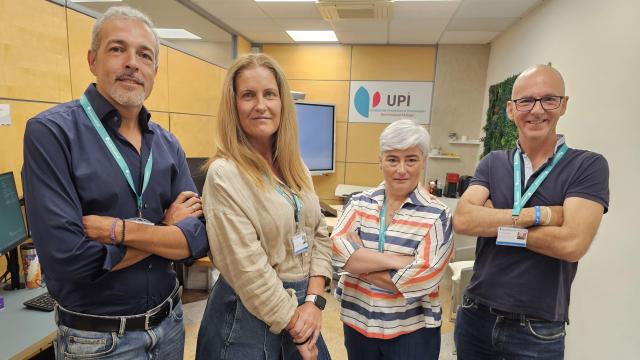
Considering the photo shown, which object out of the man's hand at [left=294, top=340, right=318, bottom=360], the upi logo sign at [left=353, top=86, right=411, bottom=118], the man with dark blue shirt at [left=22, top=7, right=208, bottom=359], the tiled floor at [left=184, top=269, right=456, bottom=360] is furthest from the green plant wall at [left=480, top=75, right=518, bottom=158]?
the man with dark blue shirt at [left=22, top=7, right=208, bottom=359]

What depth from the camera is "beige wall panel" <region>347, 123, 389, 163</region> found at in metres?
5.58

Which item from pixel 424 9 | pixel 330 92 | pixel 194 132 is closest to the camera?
pixel 424 9

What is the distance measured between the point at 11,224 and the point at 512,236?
2361mm

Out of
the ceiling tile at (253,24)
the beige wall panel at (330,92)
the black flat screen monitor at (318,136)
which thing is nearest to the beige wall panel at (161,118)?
the ceiling tile at (253,24)

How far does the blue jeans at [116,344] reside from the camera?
1.07 meters

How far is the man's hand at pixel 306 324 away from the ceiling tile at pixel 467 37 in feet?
14.4

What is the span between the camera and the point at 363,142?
563cm

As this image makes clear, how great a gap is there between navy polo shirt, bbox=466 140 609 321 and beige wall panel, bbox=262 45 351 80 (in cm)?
437

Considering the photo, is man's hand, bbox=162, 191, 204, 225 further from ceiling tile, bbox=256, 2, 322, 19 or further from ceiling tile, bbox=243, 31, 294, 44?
ceiling tile, bbox=243, 31, 294, 44

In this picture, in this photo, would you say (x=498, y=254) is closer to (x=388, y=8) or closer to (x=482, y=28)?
(x=388, y=8)

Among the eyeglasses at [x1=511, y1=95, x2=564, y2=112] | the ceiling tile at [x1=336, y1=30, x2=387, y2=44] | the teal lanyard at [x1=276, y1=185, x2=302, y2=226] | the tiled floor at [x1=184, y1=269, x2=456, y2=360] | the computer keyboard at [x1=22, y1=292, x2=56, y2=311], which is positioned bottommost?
the tiled floor at [x1=184, y1=269, x2=456, y2=360]

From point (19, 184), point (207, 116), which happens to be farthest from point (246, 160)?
point (207, 116)

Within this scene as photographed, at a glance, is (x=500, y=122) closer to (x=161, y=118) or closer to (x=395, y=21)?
(x=395, y=21)

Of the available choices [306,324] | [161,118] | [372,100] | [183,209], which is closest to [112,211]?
[183,209]
